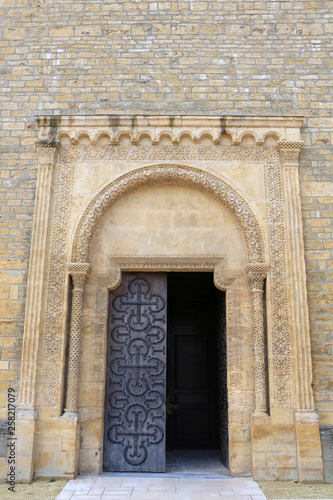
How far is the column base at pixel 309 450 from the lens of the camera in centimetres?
475

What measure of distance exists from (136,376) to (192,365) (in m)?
2.61

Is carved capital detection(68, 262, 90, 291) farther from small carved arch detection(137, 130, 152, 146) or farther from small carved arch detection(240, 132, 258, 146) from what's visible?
small carved arch detection(240, 132, 258, 146)

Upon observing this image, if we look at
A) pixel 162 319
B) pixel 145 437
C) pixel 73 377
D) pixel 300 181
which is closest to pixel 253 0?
pixel 300 181

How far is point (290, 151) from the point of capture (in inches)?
221

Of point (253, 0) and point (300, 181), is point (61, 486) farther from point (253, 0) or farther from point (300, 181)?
point (253, 0)

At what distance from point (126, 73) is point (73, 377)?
395 centimetres

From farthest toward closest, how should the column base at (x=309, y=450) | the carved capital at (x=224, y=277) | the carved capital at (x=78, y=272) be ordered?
the carved capital at (x=224, y=277) → the carved capital at (x=78, y=272) → the column base at (x=309, y=450)

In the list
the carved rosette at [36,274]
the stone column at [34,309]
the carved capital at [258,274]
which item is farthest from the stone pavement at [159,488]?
the carved capital at [258,274]

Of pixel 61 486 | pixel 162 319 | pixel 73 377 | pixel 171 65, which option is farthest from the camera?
pixel 171 65

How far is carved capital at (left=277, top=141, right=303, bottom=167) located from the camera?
5.61 meters

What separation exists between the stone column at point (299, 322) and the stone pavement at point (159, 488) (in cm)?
67

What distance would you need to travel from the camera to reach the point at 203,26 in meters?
6.14

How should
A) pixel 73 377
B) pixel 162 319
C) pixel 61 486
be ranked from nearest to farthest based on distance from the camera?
pixel 61 486
pixel 73 377
pixel 162 319

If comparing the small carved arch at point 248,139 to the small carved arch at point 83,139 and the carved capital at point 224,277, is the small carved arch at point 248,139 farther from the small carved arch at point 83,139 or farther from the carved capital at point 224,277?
the small carved arch at point 83,139
